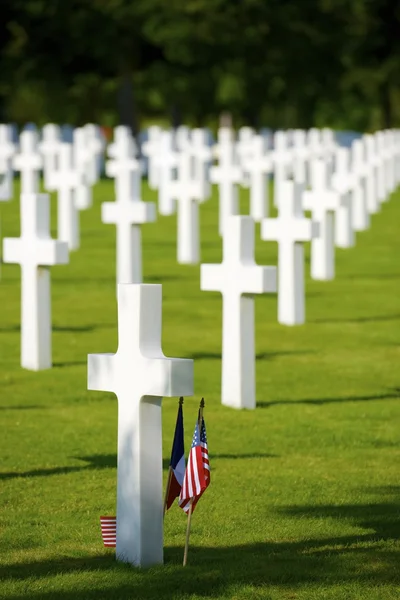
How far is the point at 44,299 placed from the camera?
12547 millimetres

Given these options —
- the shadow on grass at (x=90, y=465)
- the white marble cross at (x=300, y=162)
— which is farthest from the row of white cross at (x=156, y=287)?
the white marble cross at (x=300, y=162)

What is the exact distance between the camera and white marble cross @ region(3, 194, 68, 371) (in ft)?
41.0

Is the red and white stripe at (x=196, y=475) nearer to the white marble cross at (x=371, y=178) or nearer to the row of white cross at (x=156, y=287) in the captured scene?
the row of white cross at (x=156, y=287)

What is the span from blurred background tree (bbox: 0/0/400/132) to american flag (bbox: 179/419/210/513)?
36713 mm

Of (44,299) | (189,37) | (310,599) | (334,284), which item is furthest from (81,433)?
(189,37)

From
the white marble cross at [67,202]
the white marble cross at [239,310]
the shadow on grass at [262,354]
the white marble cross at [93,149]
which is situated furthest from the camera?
the white marble cross at [93,149]

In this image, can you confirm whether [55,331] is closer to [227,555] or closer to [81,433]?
[81,433]

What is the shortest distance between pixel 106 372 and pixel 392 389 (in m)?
5.06

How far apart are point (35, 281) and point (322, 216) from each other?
6623 mm

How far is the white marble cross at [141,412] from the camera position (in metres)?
6.82

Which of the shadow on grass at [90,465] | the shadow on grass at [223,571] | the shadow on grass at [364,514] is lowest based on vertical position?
the shadow on grass at [223,571]

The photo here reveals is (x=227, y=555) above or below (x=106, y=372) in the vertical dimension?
below

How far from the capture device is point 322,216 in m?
18.6

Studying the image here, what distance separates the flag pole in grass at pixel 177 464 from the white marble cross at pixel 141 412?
6cm
